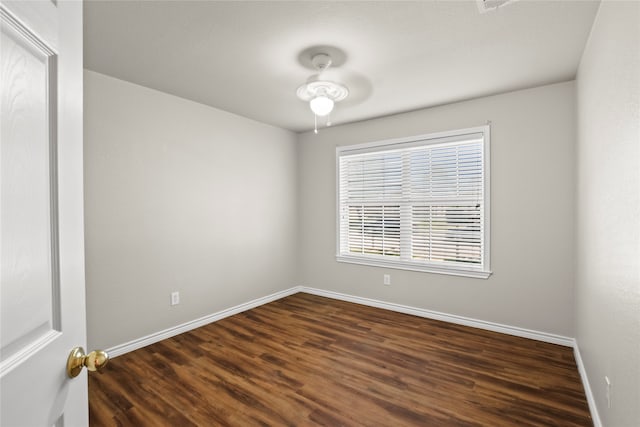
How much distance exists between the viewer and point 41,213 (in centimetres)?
61

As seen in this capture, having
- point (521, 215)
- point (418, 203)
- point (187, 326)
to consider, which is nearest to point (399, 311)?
point (418, 203)

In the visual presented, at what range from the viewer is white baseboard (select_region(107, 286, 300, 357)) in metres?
2.79

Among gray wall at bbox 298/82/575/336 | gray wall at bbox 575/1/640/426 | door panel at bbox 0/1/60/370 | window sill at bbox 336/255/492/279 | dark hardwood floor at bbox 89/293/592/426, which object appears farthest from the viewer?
window sill at bbox 336/255/492/279

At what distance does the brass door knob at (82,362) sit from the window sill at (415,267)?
3.38 metres

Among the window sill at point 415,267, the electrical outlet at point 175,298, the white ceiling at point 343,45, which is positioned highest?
the white ceiling at point 343,45

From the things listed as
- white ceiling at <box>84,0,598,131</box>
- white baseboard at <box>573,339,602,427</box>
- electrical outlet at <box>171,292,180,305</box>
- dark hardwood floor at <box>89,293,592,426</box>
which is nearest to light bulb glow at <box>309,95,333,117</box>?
white ceiling at <box>84,0,598,131</box>

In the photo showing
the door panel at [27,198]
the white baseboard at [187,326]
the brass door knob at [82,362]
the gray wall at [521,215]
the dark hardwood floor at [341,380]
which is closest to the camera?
the door panel at [27,198]

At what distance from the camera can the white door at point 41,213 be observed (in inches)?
20.1

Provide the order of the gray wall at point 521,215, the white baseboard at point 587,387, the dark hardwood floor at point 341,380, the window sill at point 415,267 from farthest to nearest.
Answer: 1. the window sill at point 415,267
2. the gray wall at point 521,215
3. the dark hardwood floor at point 341,380
4. the white baseboard at point 587,387

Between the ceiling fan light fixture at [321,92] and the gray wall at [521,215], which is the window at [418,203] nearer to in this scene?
the gray wall at [521,215]

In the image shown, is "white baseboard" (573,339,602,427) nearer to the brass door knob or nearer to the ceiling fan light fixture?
the brass door knob

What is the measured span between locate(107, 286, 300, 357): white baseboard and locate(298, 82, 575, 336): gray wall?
169 centimetres

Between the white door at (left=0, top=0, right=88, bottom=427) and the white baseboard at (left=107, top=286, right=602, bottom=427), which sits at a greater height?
the white door at (left=0, top=0, right=88, bottom=427)

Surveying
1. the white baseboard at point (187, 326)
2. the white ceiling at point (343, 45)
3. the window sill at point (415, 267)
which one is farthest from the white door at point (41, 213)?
the window sill at point (415, 267)
